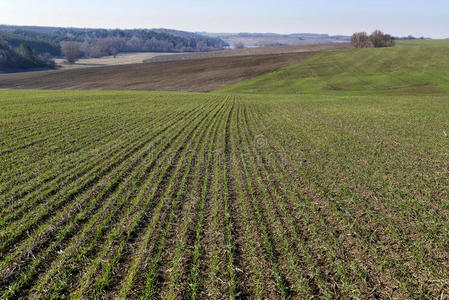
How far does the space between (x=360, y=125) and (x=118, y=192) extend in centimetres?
2277

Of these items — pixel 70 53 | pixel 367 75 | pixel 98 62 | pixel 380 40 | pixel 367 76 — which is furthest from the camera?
pixel 98 62

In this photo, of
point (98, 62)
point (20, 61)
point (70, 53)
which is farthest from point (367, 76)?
point (70, 53)

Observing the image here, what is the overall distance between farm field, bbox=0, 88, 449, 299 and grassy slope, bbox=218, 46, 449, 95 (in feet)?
120

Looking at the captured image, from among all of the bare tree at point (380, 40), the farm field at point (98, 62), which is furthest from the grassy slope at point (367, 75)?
the farm field at point (98, 62)

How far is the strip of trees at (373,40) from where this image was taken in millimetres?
100875

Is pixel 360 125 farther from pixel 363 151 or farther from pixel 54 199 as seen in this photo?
pixel 54 199

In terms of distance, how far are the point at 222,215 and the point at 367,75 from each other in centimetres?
6436

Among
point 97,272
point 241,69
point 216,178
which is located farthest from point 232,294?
point 241,69

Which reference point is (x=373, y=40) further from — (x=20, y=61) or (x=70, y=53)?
(x=20, y=61)

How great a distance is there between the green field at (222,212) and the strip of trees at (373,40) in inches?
3914

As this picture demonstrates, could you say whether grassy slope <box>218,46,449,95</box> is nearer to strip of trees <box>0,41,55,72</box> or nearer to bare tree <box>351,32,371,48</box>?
bare tree <box>351,32,371,48</box>

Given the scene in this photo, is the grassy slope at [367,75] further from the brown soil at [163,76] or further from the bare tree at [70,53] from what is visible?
the bare tree at [70,53]

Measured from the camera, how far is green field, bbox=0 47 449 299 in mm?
6605

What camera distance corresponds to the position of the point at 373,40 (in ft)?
334
